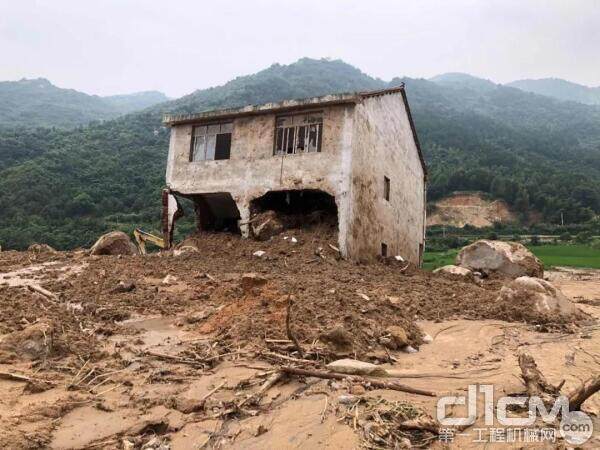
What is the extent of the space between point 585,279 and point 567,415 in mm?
19759

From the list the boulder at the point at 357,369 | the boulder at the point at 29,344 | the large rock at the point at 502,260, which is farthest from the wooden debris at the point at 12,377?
the large rock at the point at 502,260

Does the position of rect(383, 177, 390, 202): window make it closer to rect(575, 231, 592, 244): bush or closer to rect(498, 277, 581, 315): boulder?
rect(498, 277, 581, 315): boulder

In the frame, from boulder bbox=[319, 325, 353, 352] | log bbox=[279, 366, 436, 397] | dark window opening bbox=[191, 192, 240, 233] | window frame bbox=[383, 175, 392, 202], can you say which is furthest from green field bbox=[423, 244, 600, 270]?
log bbox=[279, 366, 436, 397]

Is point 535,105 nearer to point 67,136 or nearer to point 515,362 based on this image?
point 67,136

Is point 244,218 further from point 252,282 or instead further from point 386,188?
point 252,282

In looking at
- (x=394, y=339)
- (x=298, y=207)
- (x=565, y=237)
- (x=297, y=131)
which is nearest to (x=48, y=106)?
(x=565, y=237)

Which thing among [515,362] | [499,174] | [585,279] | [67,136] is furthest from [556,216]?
[67,136]

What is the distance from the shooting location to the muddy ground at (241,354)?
401 centimetres

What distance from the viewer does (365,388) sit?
4.58 m

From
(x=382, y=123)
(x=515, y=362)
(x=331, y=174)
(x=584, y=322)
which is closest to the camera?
(x=515, y=362)

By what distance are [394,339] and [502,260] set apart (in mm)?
10068

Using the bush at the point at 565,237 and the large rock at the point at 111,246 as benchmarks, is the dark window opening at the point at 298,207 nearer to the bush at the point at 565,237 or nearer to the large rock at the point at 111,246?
the large rock at the point at 111,246

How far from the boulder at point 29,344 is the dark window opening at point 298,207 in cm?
975

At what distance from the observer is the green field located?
966 inches
